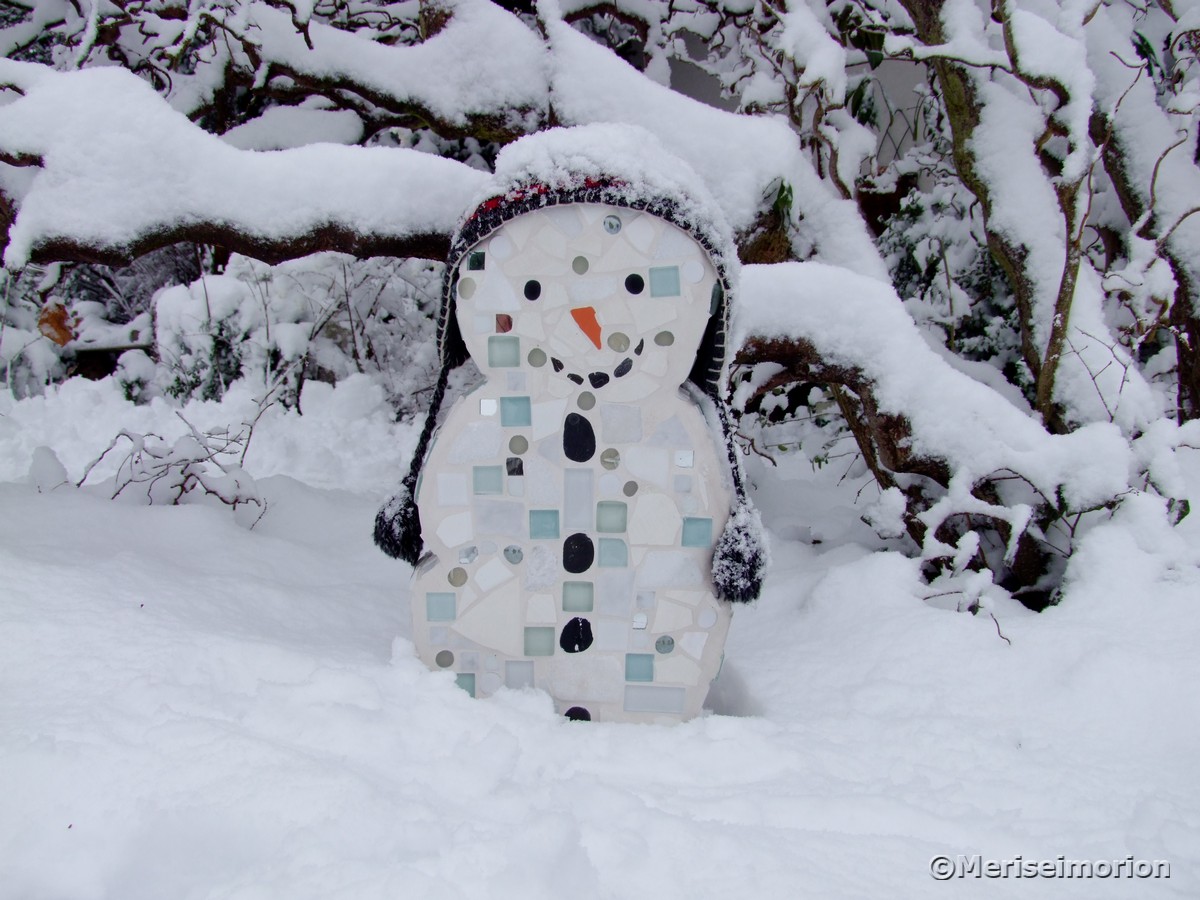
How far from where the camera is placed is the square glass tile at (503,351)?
175 centimetres

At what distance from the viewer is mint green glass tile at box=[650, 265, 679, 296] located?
5.61ft

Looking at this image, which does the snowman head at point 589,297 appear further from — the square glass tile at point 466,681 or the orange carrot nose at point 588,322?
the square glass tile at point 466,681

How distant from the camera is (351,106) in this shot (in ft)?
11.1

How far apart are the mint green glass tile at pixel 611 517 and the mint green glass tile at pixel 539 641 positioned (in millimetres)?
260

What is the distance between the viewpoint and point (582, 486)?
179 centimetres

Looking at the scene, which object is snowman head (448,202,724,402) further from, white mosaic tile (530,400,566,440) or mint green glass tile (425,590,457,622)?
mint green glass tile (425,590,457,622)

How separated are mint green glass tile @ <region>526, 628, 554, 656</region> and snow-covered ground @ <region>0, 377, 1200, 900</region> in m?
0.11

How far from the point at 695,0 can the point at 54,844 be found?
4034mm

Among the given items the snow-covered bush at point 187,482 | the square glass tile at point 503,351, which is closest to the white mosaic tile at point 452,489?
the square glass tile at point 503,351

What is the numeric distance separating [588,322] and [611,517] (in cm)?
42

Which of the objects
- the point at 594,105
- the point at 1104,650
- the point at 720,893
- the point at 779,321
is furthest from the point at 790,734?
the point at 594,105

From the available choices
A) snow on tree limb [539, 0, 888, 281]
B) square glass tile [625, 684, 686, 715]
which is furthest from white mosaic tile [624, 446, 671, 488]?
snow on tree limb [539, 0, 888, 281]

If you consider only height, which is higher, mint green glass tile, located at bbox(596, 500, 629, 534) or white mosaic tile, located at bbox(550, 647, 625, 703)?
mint green glass tile, located at bbox(596, 500, 629, 534)

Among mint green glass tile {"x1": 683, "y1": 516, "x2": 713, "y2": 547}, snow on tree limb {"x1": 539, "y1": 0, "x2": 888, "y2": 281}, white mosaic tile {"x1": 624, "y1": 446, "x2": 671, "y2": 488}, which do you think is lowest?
mint green glass tile {"x1": 683, "y1": 516, "x2": 713, "y2": 547}
